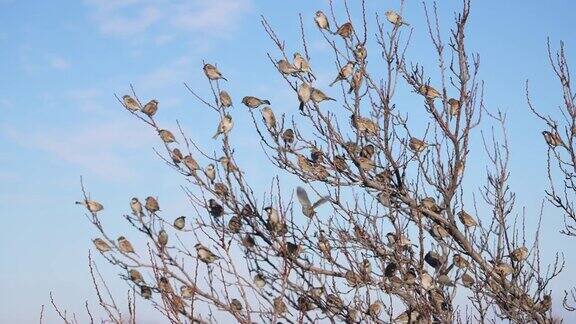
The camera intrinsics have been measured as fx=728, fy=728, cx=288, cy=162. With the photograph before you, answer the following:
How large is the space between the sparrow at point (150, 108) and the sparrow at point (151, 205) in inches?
32.8

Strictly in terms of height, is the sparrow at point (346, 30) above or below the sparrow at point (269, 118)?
above

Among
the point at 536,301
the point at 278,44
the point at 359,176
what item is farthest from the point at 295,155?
the point at 536,301

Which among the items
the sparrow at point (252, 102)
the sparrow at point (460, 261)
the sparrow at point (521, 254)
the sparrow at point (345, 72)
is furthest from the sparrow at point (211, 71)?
the sparrow at point (521, 254)

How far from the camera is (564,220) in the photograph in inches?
313

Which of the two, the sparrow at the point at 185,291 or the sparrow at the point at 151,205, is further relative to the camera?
the sparrow at the point at 151,205

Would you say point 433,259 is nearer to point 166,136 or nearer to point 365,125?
point 365,125

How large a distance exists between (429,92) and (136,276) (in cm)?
333

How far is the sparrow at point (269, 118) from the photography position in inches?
267

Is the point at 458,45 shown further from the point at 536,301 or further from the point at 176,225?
the point at 176,225

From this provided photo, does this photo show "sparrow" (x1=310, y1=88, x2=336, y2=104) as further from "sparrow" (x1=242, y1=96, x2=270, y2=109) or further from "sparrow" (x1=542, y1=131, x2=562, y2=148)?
"sparrow" (x1=542, y1=131, x2=562, y2=148)

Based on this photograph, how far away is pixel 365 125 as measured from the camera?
6629 mm

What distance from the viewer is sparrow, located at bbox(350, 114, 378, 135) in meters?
6.61

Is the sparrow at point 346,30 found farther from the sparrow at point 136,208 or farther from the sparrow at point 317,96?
the sparrow at point 136,208

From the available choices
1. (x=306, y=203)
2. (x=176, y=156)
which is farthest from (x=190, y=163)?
(x=306, y=203)
